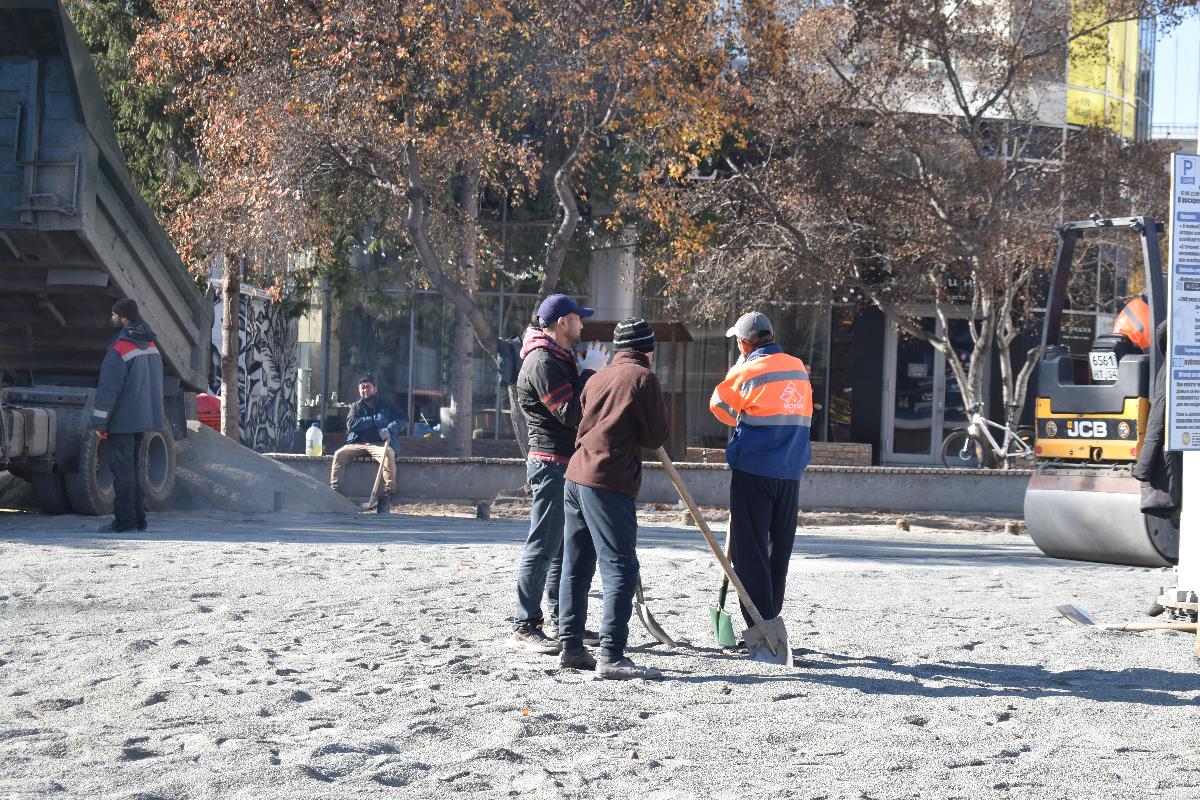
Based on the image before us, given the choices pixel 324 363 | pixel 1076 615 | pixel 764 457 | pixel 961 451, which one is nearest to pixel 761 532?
pixel 764 457

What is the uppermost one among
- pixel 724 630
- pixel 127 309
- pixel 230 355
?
pixel 127 309

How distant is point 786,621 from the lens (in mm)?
8180

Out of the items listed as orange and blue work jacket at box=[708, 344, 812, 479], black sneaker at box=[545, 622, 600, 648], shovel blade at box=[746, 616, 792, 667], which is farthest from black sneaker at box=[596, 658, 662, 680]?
orange and blue work jacket at box=[708, 344, 812, 479]

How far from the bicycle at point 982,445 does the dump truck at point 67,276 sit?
35.5 feet

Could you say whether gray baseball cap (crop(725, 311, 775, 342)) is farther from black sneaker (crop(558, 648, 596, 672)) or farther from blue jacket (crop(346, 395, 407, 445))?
blue jacket (crop(346, 395, 407, 445))

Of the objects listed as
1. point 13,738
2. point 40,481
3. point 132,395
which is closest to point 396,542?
point 132,395

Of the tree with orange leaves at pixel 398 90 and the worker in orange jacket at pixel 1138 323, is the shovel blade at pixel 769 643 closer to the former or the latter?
the worker in orange jacket at pixel 1138 323

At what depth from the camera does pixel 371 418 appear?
16234 mm

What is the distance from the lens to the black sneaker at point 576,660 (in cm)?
660

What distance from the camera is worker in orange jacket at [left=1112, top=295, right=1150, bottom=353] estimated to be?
10562mm

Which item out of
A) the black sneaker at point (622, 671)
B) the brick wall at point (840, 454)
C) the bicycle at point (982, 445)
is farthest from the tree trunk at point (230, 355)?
the black sneaker at point (622, 671)

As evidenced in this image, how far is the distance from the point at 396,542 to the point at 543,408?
5.08 meters

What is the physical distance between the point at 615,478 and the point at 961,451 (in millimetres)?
17545

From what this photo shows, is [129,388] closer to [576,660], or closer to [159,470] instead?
[159,470]
